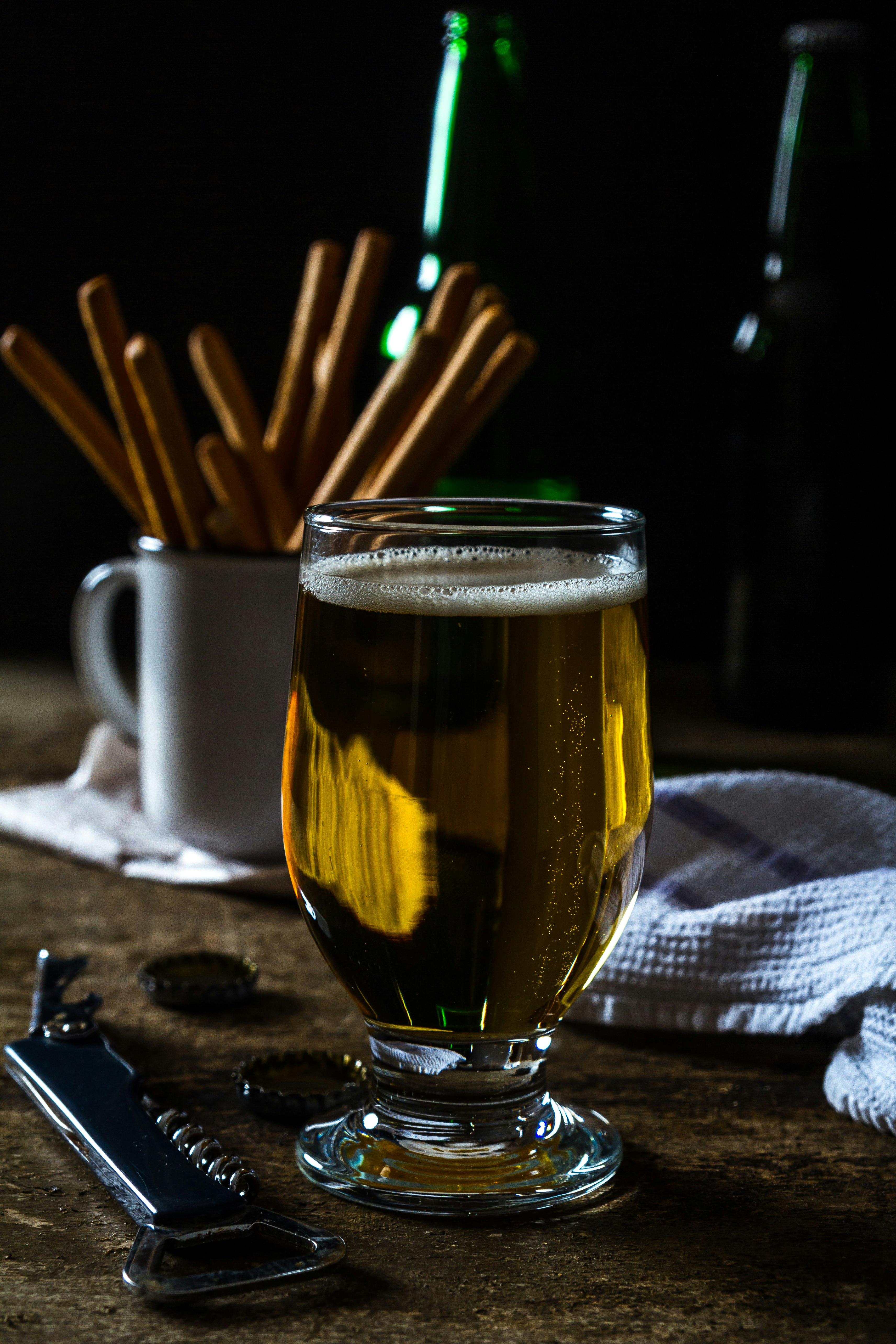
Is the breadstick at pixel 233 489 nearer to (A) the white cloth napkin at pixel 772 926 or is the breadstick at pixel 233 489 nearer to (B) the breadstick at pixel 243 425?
(B) the breadstick at pixel 243 425

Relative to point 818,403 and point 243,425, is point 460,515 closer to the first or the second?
point 243,425

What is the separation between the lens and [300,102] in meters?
1.34

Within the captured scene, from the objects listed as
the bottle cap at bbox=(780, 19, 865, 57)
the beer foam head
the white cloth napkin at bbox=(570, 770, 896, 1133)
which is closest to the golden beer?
the beer foam head

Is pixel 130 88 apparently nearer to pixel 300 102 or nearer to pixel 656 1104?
pixel 300 102

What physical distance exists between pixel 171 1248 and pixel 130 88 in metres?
1.22

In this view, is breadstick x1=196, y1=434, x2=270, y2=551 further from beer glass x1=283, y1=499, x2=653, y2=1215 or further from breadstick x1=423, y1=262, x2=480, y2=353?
beer glass x1=283, y1=499, x2=653, y2=1215

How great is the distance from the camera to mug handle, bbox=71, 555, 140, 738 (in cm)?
82

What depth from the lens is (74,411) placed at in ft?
2.46

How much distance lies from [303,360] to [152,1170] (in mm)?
495

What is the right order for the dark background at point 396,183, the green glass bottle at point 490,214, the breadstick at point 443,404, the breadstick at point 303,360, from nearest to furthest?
the breadstick at point 443,404 < the breadstick at point 303,360 < the green glass bottle at point 490,214 < the dark background at point 396,183

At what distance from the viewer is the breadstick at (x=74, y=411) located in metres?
0.72

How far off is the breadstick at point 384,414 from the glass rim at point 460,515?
22 centimetres

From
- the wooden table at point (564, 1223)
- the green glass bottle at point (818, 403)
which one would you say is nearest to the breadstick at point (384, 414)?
the wooden table at point (564, 1223)

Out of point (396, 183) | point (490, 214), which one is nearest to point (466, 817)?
point (490, 214)
